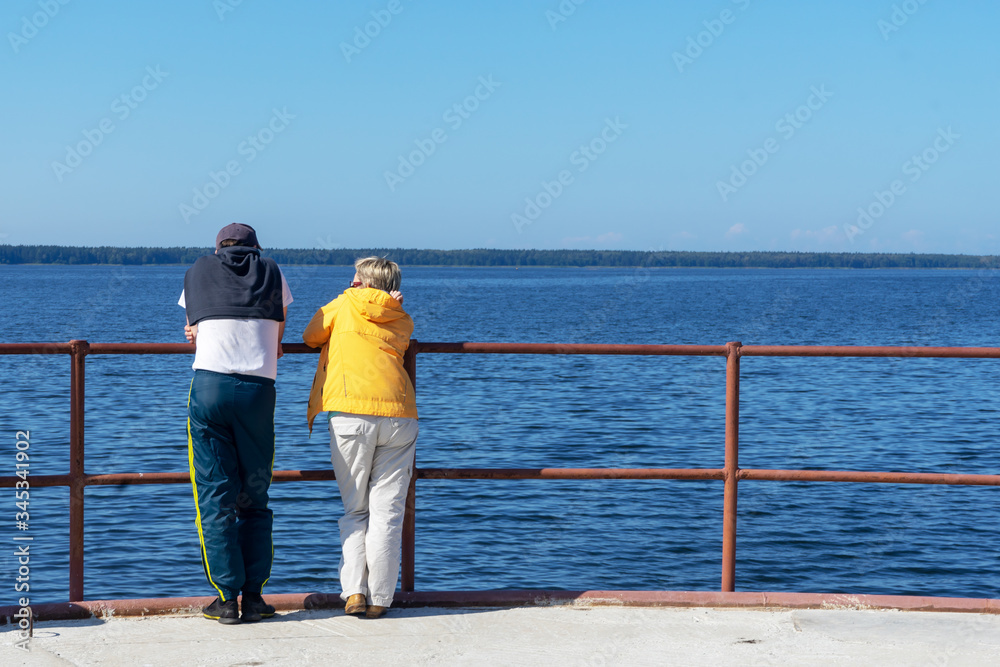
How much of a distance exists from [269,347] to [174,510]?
969 cm

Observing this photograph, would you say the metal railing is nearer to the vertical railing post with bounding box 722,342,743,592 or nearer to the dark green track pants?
the vertical railing post with bounding box 722,342,743,592

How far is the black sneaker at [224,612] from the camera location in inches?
142

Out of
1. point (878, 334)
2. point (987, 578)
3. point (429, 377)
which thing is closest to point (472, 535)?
point (987, 578)

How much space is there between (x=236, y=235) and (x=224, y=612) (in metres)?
1.37

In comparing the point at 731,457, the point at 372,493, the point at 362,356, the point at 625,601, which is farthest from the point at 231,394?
the point at 731,457

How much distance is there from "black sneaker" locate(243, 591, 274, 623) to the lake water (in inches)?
239

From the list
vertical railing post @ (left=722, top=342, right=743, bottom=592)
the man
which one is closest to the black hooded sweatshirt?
the man

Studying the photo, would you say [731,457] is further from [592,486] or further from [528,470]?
[592,486]

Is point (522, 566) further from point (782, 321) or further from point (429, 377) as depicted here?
point (782, 321)

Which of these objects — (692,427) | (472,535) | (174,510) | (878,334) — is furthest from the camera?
(878,334)

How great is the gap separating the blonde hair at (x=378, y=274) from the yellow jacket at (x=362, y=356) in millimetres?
47

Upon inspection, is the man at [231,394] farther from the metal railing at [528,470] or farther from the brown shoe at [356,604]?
the brown shoe at [356,604]

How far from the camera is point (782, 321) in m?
59.2

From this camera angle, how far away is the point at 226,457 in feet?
11.8
